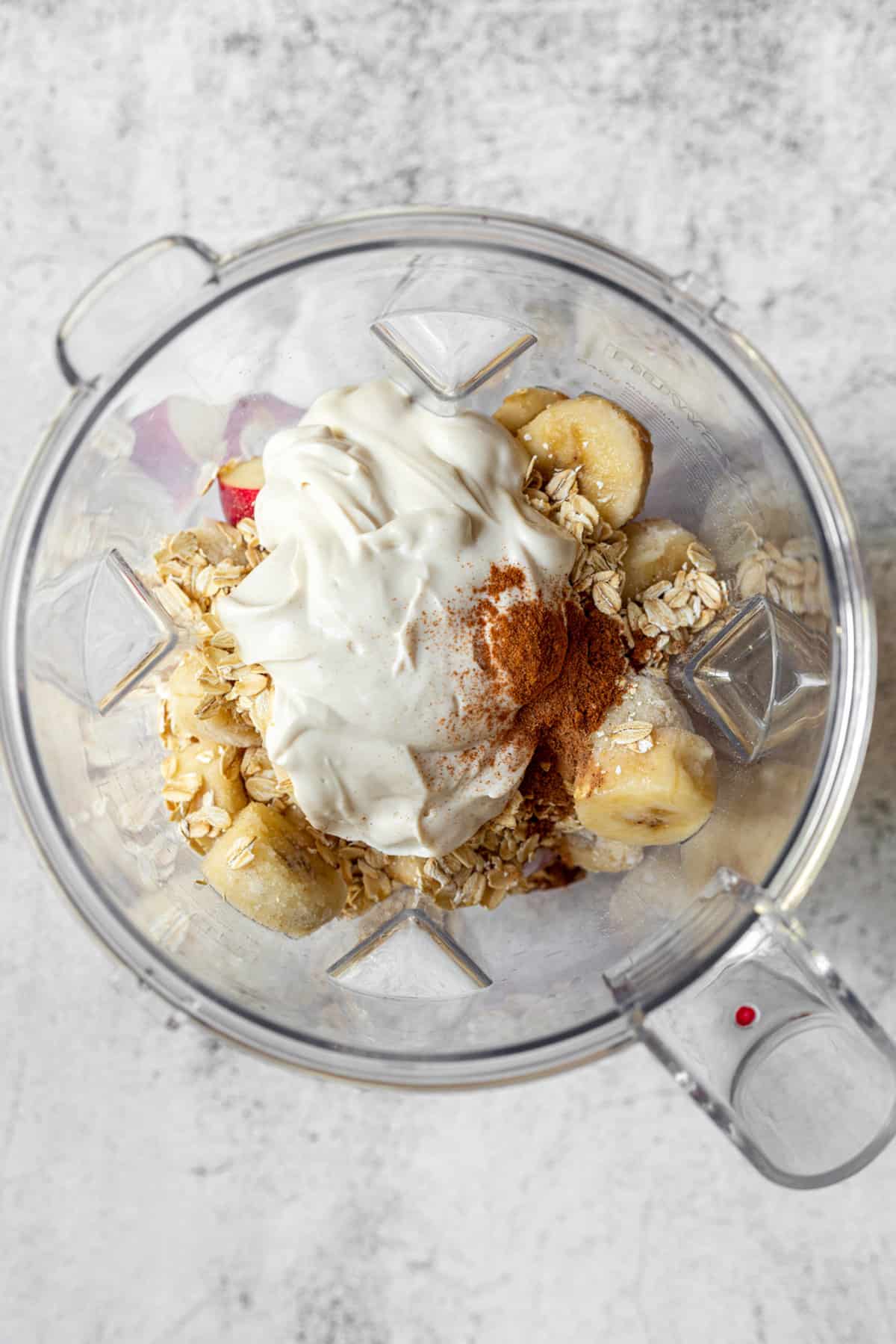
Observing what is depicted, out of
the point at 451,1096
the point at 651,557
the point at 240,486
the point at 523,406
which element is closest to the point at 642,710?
the point at 651,557

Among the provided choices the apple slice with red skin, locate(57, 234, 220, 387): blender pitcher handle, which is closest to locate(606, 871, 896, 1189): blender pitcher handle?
the apple slice with red skin

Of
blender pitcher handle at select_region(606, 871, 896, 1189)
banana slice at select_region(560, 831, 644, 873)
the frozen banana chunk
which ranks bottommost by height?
blender pitcher handle at select_region(606, 871, 896, 1189)

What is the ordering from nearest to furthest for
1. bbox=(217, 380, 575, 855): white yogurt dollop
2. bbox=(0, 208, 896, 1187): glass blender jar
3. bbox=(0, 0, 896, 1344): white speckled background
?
bbox=(217, 380, 575, 855): white yogurt dollop
bbox=(0, 208, 896, 1187): glass blender jar
bbox=(0, 0, 896, 1344): white speckled background

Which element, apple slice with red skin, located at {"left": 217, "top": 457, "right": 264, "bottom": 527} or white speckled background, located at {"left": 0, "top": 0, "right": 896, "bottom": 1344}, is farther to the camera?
white speckled background, located at {"left": 0, "top": 0, "right": 896, "bottom": 1344}

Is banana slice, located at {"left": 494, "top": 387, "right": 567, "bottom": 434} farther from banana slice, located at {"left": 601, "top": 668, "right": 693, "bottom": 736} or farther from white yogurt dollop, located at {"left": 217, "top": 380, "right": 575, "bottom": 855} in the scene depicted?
banana slice, located at {"left": 601, "top": 668, "right": 693, "bottom": 736}

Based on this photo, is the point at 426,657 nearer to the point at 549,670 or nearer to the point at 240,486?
the point at 549,670

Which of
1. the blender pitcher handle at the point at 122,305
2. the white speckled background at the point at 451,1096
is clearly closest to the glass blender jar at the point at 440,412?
the blender pitcher handle at the point at 122,305

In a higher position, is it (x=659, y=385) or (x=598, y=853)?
(x=659, y=385)
